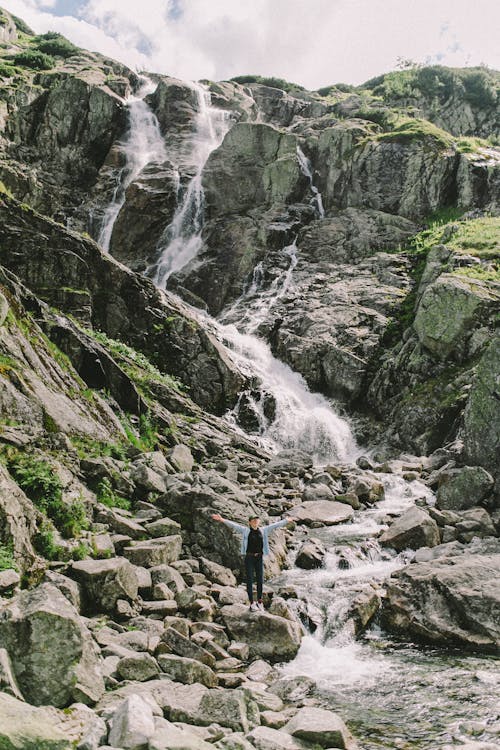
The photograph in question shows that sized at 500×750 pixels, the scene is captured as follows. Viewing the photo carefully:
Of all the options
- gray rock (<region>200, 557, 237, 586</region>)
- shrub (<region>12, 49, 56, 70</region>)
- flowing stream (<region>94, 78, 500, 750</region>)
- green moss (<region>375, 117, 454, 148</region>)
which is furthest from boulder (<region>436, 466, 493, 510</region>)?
shrub (<region>12, 49, 56, 70</region>)

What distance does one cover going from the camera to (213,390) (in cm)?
2838

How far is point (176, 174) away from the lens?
52.0 meters

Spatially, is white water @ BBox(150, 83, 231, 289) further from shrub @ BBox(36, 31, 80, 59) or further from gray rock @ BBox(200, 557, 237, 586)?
shrub @ BBox(36, 31, 80, 59)

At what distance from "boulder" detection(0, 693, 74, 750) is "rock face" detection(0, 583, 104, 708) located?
3.32ft

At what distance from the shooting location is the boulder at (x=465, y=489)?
17.0 metres

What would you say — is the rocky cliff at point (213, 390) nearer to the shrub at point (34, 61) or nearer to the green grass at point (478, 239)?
the green grass at point (478, 239)

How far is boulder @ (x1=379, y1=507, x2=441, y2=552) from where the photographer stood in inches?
541

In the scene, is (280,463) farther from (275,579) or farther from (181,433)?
(275,579)

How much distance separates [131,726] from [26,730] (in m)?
1.07

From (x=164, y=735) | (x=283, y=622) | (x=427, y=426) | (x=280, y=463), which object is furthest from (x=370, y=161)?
(x=164, y=735)

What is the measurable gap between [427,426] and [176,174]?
1477 inches

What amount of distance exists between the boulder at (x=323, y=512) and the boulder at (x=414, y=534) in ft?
8.25

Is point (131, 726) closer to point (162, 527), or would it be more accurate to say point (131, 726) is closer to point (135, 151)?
point (162, 527)

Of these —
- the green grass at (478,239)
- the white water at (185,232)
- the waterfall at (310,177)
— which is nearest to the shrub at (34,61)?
the white water at (185,232)
